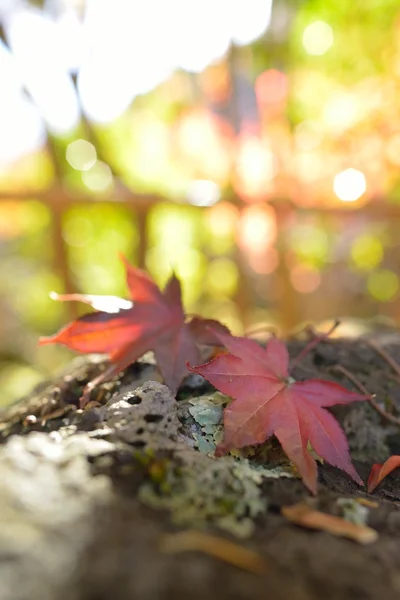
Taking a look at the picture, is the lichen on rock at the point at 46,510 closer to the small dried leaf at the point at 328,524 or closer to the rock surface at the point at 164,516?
the rock surface at the point at 164,516

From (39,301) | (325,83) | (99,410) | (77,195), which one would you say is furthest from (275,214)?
(39,301)

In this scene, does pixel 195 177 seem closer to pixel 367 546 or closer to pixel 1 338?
pixel 1 338

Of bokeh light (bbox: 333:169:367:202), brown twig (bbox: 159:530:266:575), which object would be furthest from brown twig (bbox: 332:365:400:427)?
bokeh light (bbox: 333:169:367:202)

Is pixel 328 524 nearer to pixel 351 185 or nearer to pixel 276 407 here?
pixel 276 407

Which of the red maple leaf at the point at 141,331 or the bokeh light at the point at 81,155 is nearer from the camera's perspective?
the red maple leaf at the point at 141,331

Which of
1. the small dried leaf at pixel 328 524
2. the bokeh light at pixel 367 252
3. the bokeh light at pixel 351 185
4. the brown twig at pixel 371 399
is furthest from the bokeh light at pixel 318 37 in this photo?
the small dried leaf at pixel 328 524

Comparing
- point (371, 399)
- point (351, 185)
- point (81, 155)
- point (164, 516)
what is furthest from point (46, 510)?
point (81, 155)
